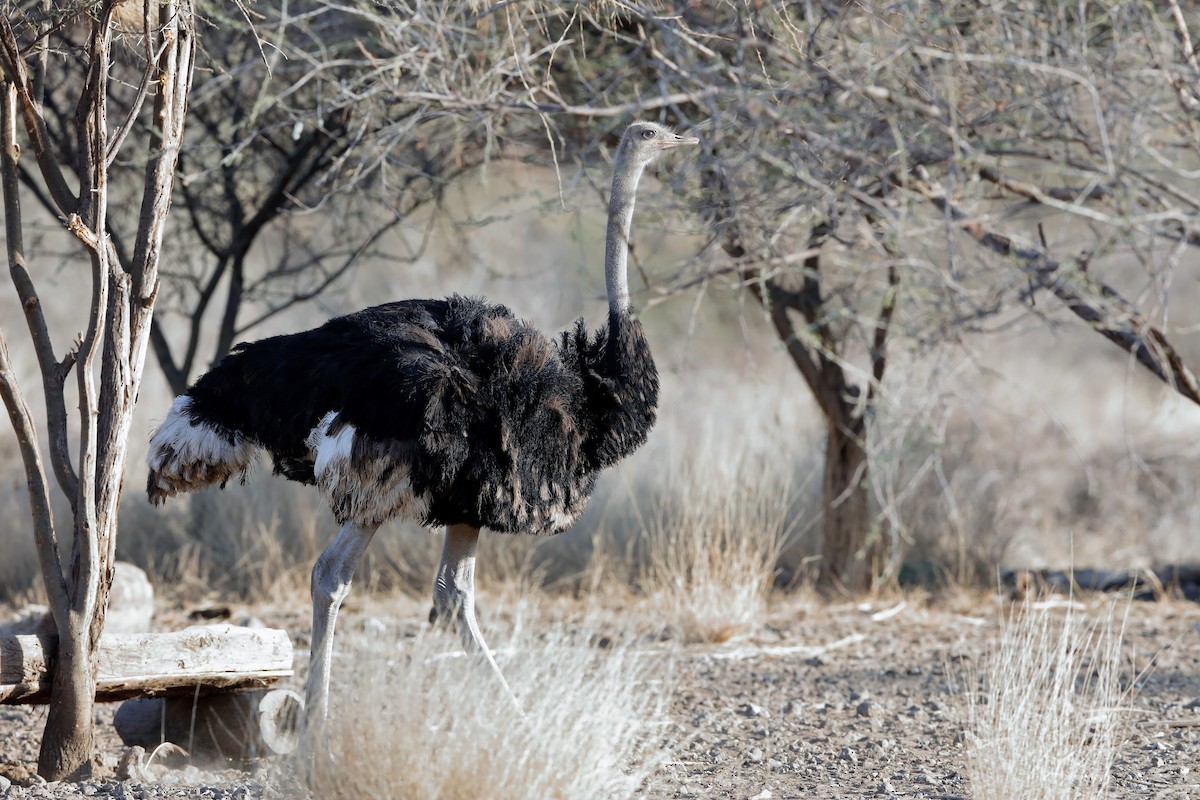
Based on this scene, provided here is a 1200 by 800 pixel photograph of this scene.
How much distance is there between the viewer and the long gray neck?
450cm

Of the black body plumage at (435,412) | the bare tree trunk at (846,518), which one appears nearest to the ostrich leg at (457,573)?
the black body plumage at (435,412)

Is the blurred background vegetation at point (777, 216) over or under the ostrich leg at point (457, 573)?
over

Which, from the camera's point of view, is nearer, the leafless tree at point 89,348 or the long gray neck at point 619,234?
the leafless tree at point 89,348

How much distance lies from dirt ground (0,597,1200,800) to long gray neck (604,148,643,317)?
1425 millimetres

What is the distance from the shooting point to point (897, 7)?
545 cm

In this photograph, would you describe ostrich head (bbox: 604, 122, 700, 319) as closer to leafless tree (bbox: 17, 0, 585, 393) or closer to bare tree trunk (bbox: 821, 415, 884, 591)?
leafless tree (bbox: 17, 0, 585, 393)

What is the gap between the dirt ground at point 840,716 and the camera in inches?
159

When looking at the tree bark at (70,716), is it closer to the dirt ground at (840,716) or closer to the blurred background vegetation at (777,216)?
the dirt ground at (840,716)

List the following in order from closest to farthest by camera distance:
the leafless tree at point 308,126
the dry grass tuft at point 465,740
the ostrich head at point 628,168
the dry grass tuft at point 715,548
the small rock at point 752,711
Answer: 1. the dry grass tuft at point 465,740
2. the ostrich head at point 628,168
3. the small rock at point 752,711
4. the leafless tree at point 308,126
5. the dry grass tuft at point 715,548

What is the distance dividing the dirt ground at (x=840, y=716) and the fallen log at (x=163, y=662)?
0.85ft

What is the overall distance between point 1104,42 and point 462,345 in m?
3.86

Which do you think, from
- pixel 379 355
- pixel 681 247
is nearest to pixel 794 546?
pixel 379 355

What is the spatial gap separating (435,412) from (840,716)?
2.10 m

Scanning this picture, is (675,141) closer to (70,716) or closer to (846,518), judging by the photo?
(70,716)
